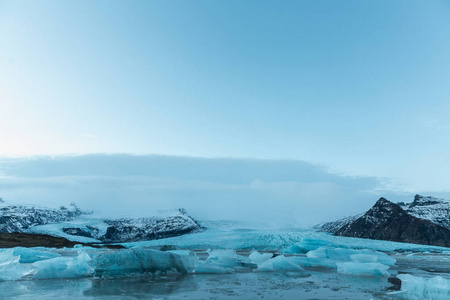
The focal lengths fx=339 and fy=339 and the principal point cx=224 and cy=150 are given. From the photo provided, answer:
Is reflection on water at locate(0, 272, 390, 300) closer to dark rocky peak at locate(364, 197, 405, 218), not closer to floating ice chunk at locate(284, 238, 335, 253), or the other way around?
floating ice chunk at locate(284, 238, 335, 253)

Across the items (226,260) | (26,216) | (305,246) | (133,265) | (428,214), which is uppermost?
(428,214)

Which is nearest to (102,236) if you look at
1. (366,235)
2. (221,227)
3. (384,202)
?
(221,227)

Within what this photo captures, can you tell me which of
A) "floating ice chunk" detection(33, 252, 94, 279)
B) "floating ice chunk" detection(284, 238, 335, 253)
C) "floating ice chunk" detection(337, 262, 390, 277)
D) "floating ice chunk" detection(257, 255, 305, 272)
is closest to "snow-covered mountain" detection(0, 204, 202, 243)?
"floating ice chunk" detection(284, 238, 335, 253)

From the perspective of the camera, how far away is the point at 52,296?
657 cm

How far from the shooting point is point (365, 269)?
1172 cm

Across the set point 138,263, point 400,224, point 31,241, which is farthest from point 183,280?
point 400,224

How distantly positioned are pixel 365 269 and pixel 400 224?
7082 cm

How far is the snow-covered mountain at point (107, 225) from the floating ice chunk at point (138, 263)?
63615 millimetres

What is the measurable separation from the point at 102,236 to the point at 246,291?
8076 cm

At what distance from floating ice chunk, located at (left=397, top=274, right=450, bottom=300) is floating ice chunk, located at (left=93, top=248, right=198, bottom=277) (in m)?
6.73

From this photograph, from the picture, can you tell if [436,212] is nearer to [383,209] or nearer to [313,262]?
[383,209]

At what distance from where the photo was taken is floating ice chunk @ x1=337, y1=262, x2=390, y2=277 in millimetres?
11602

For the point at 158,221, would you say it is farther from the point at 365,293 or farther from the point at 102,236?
the point at 365,293

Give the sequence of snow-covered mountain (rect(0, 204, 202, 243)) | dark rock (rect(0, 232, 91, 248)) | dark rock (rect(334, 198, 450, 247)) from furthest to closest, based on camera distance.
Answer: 1. snow-covered mountain (rect(0, 204, 202, 243))
2. dark rock (rect(334, 198, 450, 247))
3. dark rock (rect(0, 232, 91, 248))
